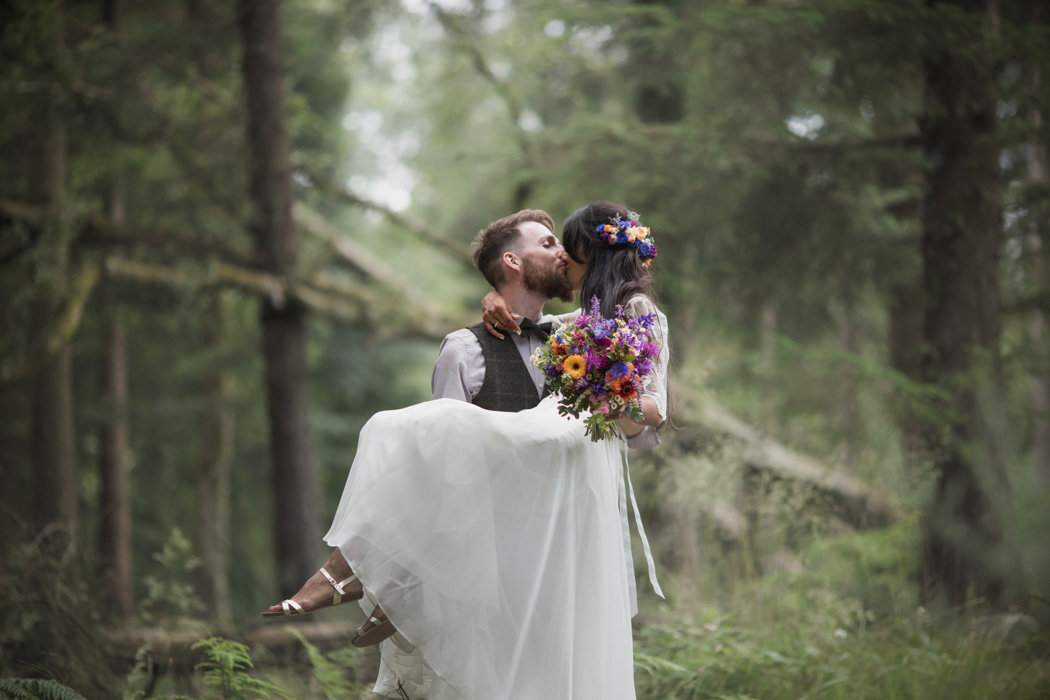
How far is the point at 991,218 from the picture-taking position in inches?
258

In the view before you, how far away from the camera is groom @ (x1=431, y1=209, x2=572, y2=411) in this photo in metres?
3.50

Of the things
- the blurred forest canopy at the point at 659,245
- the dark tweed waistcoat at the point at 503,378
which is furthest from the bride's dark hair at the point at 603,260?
the blurred forest canopy at the point at 659,245

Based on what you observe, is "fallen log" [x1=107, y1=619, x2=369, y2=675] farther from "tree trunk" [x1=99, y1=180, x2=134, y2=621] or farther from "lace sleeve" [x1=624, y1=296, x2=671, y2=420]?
"tree trunk" [x1=99, y1=180, x2=134, y2=621]

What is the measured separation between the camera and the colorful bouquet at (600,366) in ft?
9.96

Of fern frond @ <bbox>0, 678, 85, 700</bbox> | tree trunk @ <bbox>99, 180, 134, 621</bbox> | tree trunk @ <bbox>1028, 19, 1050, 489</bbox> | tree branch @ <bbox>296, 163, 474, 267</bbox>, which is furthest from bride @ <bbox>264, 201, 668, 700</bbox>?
tree trunk @ <bbox>99, 180, 134, 621</bbox>

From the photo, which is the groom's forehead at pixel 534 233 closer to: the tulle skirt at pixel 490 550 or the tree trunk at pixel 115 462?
the tulle skirt at pixel 490 550

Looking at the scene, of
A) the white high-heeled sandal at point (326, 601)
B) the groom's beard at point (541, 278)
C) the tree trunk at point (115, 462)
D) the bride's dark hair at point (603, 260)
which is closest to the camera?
the white high-heeled sandal at point (326, 601)

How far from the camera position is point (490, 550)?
317 centimetres

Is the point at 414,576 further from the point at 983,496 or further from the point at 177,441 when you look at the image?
the point at 177,441

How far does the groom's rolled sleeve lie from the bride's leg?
2.58 feet

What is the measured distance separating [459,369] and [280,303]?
558cm

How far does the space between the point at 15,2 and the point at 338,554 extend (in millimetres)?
7295

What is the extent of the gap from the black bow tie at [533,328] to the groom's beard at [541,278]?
0.14 metres

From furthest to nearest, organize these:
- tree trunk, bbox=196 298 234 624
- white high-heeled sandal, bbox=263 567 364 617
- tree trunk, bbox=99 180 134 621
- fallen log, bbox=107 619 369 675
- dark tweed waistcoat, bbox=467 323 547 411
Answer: tree trunk, bbox=196 298 234 624 → tree trunk, bbox=99 180 134 621 → fallen log, bbox=107 619 369 675 → dark tweed waistcoat, bbox=467 323 547 411 → white high-heeled sandal, bbox=263 567 364 617
